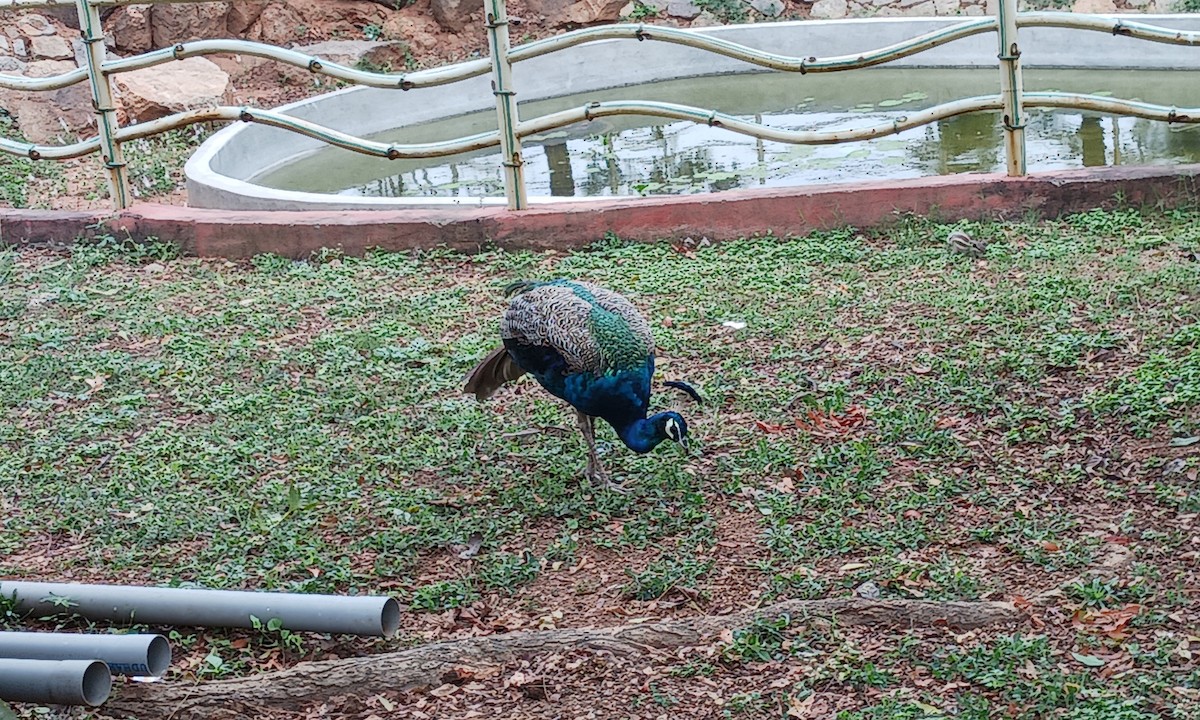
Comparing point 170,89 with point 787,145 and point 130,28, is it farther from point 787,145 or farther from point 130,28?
point 787,145

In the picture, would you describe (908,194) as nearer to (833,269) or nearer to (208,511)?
(833,269)

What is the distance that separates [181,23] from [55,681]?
32.5ft

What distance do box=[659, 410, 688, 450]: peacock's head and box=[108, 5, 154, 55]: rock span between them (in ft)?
29.7

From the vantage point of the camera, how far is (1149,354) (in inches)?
165

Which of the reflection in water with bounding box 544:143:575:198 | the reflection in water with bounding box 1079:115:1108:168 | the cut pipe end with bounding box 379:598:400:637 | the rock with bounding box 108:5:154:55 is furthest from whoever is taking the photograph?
the rock with bounding box 108:5:154:55

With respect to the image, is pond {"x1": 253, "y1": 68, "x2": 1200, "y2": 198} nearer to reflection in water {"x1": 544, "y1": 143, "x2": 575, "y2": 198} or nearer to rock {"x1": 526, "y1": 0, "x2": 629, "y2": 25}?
reflection in water {"x1": 544, "y1": 143, "x2": 575, "y2": 198}

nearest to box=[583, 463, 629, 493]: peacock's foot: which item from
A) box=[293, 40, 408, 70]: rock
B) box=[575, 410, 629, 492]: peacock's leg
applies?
box=[575, 410, 629, 492]: peacock's leg

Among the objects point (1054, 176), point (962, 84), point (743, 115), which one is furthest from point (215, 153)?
point (962, 84)

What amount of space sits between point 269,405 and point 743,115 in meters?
6.46

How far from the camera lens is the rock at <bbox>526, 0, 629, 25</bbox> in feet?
42.5

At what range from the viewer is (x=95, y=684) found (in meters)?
2.63

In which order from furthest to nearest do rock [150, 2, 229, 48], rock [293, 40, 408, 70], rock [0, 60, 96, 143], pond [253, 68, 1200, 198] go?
1. rock [293, 40, 408, 70]
2. rock [150, 2, 229, 48]
3. rock [0, 60, 96, 143]
4. pond [253, 68, 1200, 198]

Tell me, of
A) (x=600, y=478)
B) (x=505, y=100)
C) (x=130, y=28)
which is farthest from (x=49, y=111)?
(x=600, y=478)

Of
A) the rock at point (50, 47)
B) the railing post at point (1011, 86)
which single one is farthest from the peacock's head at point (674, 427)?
the rock at point (50, 47)
